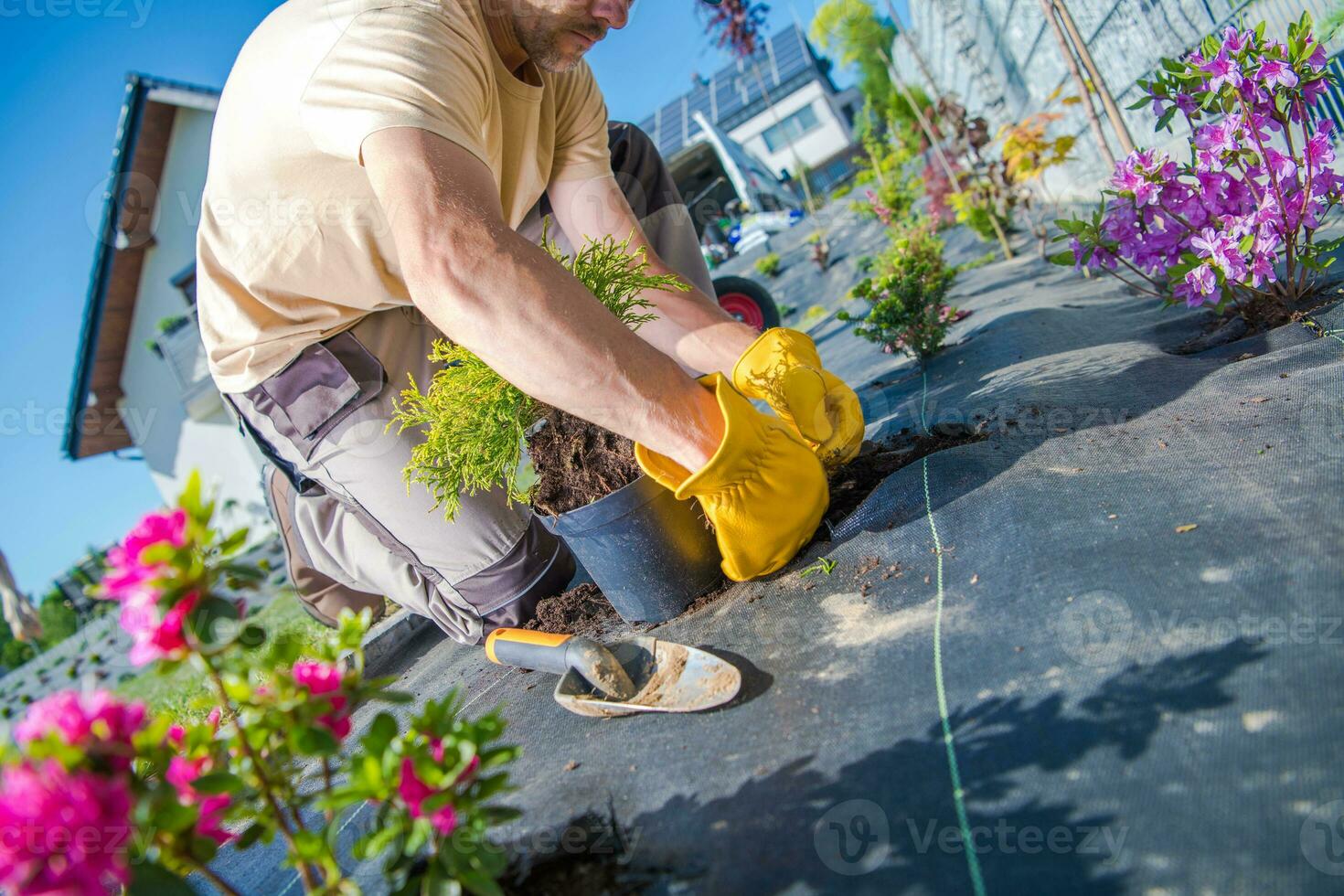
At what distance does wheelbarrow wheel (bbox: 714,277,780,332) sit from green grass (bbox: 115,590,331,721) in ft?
10.4

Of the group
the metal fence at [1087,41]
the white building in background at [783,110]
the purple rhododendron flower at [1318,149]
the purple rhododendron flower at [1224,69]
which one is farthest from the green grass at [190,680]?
the white building in background at [783,110]

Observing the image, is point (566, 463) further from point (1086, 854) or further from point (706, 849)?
point (1086, 854)

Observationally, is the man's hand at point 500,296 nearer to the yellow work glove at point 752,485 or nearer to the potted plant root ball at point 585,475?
the yellow work glove at point 752,485

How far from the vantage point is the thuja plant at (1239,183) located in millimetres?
2365

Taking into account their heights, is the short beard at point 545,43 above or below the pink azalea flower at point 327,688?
above

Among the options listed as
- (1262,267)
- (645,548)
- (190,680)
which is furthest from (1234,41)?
(190,680)

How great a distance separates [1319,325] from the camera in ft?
7.54

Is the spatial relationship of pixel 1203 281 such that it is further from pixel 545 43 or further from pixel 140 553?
pixel 140 553

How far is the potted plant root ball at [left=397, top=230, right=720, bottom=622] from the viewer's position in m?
1.93

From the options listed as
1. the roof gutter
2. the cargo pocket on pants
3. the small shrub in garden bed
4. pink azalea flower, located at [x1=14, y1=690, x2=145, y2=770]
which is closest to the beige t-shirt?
the cargo pocket on pants

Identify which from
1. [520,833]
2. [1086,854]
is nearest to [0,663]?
[520,833]

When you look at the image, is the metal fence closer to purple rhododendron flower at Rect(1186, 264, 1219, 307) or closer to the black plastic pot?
purple rhododendron flower at Rect(1186, 264, 1219, 307)

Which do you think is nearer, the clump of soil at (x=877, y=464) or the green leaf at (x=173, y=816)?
the green leaf at (x=173, y=816)

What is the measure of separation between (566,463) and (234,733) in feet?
3.67
